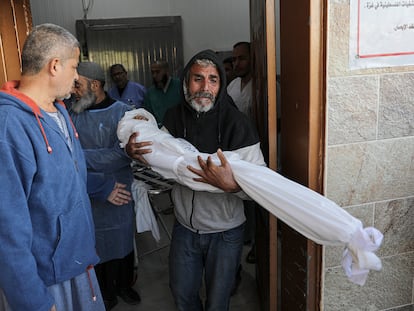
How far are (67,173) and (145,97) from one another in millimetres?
4125

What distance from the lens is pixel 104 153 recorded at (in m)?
2.45

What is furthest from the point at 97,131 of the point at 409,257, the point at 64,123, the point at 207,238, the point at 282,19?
the point at 409,257

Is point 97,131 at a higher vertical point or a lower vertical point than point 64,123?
lower

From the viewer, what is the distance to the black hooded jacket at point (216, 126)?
196cm

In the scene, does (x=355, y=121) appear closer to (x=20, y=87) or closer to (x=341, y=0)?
(x=341, y=0)

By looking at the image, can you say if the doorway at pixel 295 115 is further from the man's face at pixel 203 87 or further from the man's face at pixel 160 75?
the man's face at pixel 160 75

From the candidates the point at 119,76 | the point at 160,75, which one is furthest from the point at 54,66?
the point at 119,76

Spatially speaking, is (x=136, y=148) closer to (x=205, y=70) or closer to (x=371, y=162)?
(x=205, y=70)

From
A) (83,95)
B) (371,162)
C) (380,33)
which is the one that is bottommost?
(371,162)

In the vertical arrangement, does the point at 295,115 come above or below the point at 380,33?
below

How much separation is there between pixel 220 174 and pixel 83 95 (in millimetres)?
1232

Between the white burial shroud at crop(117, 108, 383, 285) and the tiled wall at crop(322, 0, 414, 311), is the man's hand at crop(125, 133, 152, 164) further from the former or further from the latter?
the tiled wall at crop(322, 0, 414, 311)

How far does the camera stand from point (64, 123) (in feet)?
5.61

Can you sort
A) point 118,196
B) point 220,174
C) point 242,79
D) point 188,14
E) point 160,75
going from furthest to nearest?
point 188,14
point 160,75
point 242,79
point 118,196
point 220,174
